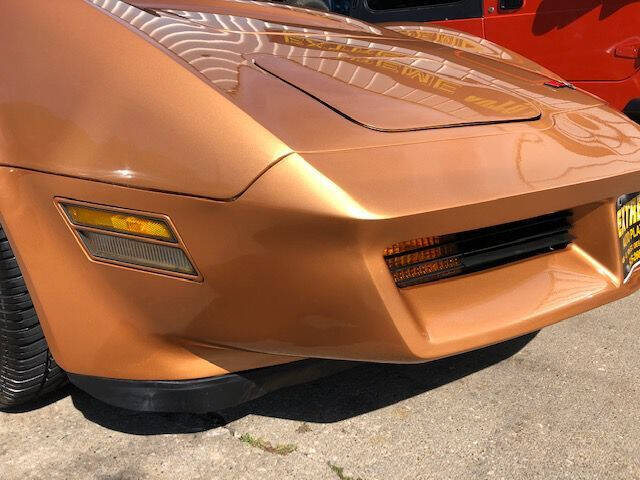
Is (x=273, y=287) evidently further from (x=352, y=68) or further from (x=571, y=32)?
(x=571, y=32)

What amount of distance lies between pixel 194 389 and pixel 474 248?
732 millimetres

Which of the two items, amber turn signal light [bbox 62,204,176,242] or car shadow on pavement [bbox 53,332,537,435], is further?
car shadow on pavement [bbox 53,332,537,435]

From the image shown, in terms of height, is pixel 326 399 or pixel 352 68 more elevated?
pixel 352 68

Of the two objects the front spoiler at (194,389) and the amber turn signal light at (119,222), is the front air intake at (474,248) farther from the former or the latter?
the amber turn signal light at (119,222)

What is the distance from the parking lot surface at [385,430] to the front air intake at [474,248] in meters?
0.47

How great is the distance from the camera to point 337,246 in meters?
1.37

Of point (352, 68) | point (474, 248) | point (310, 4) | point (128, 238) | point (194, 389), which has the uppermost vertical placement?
point (310, 4)

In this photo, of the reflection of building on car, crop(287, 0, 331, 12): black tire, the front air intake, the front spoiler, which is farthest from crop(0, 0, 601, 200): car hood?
the reflection of building on car

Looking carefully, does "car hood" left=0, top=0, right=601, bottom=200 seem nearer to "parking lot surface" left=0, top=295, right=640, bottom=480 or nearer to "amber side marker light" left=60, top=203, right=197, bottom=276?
"amber side marker light" left=60, top=203, right=197, bottom=276

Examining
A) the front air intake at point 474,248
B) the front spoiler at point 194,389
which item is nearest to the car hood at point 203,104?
the front air intake at point 474,248

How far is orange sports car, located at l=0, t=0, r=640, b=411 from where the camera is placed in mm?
1393

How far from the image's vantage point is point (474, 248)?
1.67 meters

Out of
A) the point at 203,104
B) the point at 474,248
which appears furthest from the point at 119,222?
the point at 474,248

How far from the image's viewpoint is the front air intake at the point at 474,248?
5.08ft
